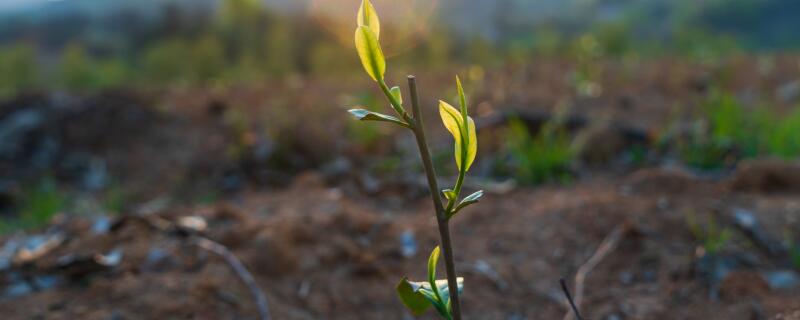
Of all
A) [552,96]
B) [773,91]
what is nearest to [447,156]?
[552,96]

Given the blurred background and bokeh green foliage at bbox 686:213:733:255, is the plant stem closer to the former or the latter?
the blurred background

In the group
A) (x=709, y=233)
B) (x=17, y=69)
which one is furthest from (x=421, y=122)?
(x=17, y=69)

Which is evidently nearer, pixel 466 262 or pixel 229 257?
pixel 229 257

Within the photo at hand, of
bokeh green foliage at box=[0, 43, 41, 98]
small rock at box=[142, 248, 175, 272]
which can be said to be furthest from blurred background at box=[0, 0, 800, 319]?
bokeh green foliage at box=[0, 43, 41, 98]

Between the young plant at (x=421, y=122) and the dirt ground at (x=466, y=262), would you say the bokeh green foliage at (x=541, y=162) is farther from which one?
the young plant at (x=421, y=122)

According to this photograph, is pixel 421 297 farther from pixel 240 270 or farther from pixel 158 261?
pixel 158 261

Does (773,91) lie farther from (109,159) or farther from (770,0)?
(770,0)

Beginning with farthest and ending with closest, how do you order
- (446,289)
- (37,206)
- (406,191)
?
(37,206) < (406,191) < (446,289)
